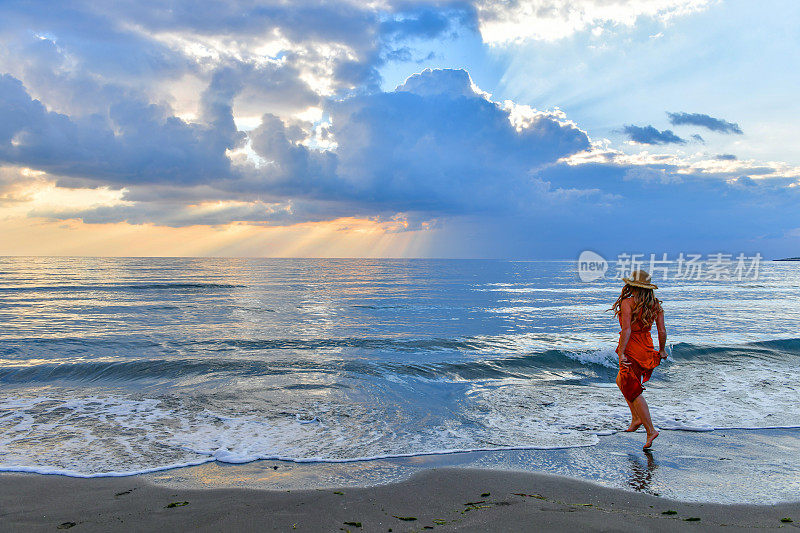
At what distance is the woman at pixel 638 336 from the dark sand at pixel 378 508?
5.56 feet

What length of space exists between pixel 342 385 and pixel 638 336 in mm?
6101

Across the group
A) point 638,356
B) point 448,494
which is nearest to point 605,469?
point 638,356

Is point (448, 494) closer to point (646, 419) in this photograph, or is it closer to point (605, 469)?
point (605, 469)

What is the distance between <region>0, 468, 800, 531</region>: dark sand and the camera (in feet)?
13.2

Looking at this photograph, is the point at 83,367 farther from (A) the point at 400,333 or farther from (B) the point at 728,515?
(B) the point at 728,515

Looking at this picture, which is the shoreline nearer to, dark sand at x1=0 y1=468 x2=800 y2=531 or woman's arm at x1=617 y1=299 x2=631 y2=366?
dark sand at x1=0 y1=468 x2=800 y2=531

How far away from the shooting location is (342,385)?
1011 cm

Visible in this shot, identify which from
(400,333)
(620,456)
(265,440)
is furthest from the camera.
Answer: (400,333)

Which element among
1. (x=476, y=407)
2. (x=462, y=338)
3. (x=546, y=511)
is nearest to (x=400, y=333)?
(x=462, y=338)

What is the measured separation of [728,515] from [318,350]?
11.4 metres

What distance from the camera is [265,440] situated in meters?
6.59

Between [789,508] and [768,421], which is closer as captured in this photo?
[789,508]

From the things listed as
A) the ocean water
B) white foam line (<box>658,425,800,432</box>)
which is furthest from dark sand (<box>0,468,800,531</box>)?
white foam line (<box>658,425,800,432</box>)

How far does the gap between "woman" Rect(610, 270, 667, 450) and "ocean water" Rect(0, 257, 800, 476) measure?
95 cm
